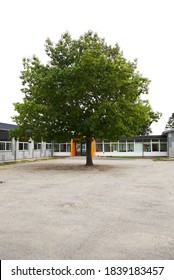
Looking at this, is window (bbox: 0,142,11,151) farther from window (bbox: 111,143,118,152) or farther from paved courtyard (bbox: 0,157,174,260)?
paved courtyard (bbox: 0,157,174,260)

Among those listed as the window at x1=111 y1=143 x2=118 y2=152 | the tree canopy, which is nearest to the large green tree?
the window at x1=111 y1=143 x2=118 y2=152

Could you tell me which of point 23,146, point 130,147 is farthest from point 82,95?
point 130,147

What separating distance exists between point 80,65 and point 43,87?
3446 mm

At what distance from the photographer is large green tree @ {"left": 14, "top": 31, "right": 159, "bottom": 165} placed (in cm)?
2041

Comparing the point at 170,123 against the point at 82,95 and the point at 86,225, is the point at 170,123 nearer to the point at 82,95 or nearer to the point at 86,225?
the point at 82,95

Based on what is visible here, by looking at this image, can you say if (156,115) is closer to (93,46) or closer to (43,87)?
(93,46)

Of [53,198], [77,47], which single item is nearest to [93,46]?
[77,47]

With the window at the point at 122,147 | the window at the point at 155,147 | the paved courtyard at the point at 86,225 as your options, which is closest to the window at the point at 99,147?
the window at the point at 122,147

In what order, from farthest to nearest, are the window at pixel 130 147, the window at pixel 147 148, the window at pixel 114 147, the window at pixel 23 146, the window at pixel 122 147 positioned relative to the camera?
the window at pixel 114 147, the window at pixel 122 147, the window at pixel 130 147, the window at pixel 147 148, the window at pixel 23 146

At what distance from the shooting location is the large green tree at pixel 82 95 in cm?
2041

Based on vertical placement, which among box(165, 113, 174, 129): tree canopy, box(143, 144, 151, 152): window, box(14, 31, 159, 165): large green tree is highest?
box(165, 113, 174, 129): tree canopy

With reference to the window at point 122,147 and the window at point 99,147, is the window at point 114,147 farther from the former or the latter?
the window at point 99,147

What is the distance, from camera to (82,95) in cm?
2155

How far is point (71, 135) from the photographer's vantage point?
74.5ft
